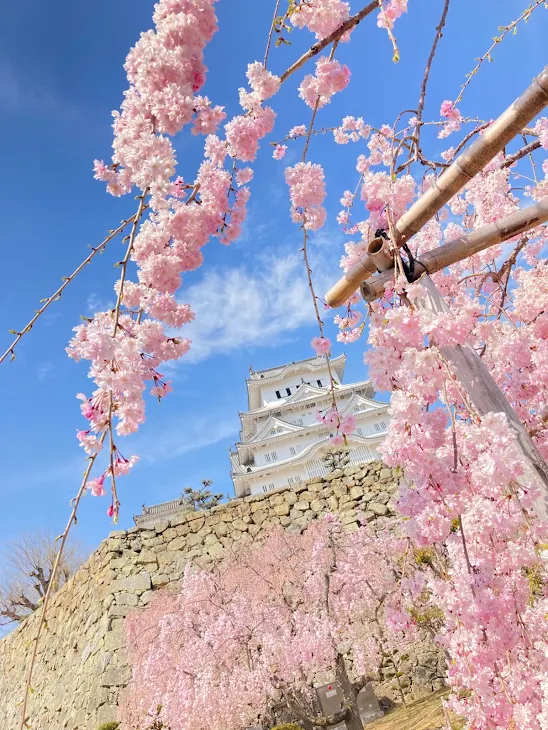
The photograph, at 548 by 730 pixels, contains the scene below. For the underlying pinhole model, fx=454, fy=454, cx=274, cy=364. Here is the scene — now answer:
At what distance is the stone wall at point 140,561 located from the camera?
686cm

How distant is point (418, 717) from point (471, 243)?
16.8 feet

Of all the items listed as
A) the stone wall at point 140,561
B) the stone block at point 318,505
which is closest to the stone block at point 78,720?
the stone wall at point 140,561

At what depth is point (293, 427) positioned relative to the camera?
21.0 m

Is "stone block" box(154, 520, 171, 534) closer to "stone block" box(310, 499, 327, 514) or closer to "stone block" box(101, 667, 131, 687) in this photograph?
"stone block" box(101, 667, 131, 687)

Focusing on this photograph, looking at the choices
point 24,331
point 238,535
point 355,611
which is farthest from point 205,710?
point 24,331

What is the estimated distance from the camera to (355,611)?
5.02m

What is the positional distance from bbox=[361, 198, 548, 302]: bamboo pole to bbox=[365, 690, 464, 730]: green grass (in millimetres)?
3879

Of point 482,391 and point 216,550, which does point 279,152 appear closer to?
point 482,391

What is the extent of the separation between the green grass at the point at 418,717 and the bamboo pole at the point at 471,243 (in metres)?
3.88

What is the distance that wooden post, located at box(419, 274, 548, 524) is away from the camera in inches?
52.8

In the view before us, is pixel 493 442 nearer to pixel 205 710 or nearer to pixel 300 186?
pixel 300 186

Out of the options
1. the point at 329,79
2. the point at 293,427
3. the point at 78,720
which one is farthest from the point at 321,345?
the point at 293,427

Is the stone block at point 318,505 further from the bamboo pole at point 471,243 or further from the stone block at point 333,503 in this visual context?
the bamboo pole at point 471,243

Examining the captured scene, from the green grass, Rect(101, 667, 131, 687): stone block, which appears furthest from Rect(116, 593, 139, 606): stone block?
the green grass
